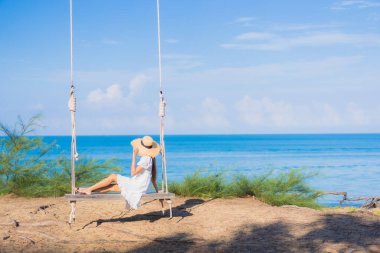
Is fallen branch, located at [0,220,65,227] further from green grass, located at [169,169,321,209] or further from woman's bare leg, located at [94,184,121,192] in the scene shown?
green grass, located at [169,169,321,209]

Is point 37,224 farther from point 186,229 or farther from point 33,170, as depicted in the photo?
point 33,170

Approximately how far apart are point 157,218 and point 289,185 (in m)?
3.19

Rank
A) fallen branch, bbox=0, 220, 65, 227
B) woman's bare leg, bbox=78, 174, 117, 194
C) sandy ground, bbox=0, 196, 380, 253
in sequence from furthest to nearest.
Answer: fallen branch, bbox=0, 220, 65, 227 → woman's bare leg, bbox=78, 174, 117, 194 → sandy ground, bbox=0, 196, 380, 253

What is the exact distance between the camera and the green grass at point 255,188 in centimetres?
951

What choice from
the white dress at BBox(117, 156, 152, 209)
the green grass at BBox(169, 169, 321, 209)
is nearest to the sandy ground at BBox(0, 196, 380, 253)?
the white dress at BBox(117, 156, 152, 209)

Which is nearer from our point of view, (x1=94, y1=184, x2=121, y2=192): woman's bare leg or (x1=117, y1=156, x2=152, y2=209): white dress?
(x1=117, y1=156, x2=152, y2=209): white dress

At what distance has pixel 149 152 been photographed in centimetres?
714

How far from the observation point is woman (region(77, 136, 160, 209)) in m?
6.75

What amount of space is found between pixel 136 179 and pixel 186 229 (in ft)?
2.97

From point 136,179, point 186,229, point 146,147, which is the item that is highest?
point 146,147

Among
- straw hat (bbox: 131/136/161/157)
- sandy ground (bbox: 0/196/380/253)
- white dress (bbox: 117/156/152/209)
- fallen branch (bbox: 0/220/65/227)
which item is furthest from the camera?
straw hat (bbox: 131/136/161/157)

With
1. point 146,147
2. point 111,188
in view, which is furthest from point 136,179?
point 146,147

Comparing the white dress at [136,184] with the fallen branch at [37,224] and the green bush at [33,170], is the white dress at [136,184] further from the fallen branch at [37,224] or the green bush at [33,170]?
the green bush at [33,170]

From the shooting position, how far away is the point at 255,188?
31.8ft
